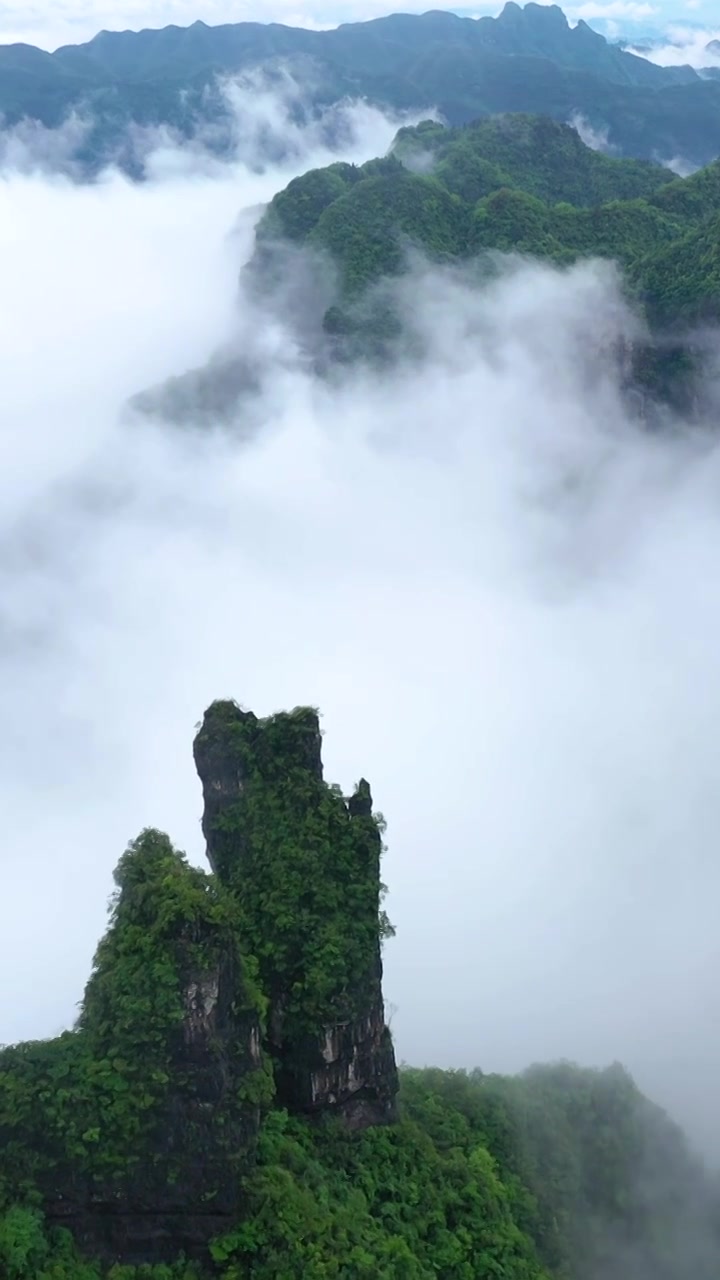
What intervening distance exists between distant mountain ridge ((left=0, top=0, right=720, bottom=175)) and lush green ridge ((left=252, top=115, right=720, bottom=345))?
63.1 metres

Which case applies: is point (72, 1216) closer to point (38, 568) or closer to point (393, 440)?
point (38, 568)

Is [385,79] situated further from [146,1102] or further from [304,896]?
[146,1102]

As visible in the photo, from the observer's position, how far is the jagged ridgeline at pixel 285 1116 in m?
18.6

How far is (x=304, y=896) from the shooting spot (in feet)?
74.4

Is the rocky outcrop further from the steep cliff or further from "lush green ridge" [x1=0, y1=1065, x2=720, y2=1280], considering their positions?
"lush green ridge" [x1=0, y1=1065, x2=720, y2=1280]

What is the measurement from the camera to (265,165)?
149 m

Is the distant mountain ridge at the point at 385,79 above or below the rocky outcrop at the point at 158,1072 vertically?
above

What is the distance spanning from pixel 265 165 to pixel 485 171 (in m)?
77.9

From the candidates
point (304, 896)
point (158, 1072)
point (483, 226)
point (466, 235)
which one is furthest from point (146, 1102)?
point (466, 235)

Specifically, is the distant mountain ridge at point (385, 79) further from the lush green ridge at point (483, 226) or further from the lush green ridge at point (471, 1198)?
the lush green ridge at point (471, 1198)

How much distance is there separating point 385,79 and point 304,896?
14334 cm

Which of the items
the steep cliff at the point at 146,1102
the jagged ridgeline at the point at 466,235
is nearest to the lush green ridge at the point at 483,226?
the jagged ridgeline at the point at 466,235

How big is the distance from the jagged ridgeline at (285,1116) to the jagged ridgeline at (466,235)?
140 feet

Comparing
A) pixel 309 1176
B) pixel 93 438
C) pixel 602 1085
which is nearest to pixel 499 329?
pixel 93 438
